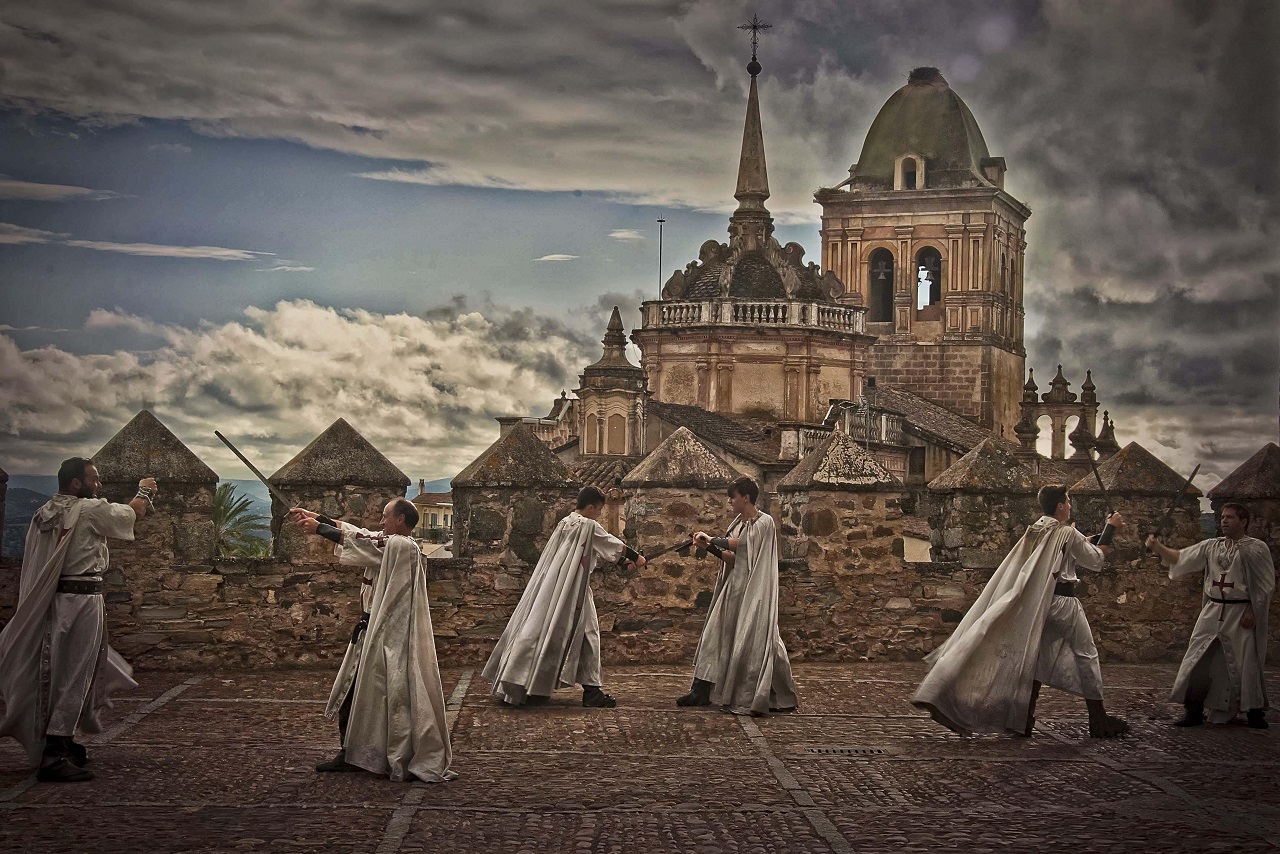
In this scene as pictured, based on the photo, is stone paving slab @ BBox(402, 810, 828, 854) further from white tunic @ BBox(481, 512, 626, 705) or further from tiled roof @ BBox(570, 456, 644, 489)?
tiled roof @ BBox(570, 456, 644, 489)

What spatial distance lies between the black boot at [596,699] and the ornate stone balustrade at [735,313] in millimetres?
37595

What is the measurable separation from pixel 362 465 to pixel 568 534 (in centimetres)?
247

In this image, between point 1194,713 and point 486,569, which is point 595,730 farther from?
point 1194,713

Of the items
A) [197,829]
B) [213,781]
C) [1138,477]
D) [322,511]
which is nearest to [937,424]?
[1138,477]

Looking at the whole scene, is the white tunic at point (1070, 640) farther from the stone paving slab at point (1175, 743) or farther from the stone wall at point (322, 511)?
the stone wall at point (322, 511)

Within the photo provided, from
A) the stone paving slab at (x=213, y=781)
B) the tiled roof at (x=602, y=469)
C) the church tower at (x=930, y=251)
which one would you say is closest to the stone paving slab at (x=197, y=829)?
the stone paving slab at (x=213, y=781)

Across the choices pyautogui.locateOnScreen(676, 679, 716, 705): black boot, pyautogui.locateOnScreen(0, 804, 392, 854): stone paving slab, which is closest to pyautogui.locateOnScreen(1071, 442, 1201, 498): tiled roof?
pyautogui.locateOnScreen(676, 679, 716, 705): black boot

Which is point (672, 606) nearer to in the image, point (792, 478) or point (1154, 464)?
point (792, 478)

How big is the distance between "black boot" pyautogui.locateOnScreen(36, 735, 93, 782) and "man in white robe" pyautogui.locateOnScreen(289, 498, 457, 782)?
1233 mm

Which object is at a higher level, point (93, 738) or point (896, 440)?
point (896, 440)

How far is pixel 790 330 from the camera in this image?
50219mm

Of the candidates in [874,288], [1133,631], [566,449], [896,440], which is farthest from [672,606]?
[874,288]

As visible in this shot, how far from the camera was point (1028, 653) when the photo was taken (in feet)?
37.6

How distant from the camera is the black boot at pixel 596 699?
12445mm
